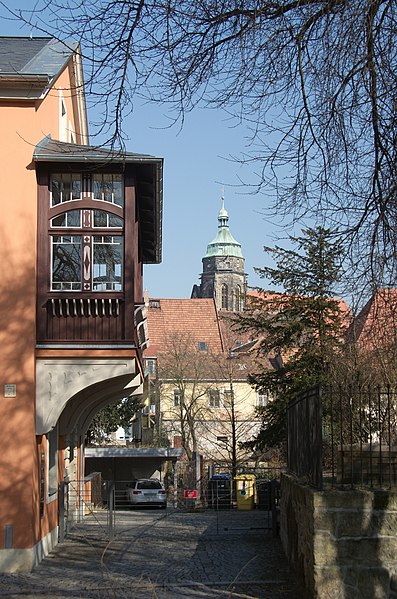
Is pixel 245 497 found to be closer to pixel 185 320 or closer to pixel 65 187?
pixel 65 187

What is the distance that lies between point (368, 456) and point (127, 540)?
10366mm

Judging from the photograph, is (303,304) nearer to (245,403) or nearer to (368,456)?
(368,456)

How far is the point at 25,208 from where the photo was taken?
56.5ft

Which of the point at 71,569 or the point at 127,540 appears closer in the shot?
the point at 71,569

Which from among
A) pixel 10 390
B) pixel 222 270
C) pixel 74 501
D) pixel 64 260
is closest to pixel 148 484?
pixel 74 501

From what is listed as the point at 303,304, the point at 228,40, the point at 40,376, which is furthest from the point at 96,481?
the point at 228,40

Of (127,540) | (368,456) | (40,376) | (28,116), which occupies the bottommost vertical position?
(127,540)

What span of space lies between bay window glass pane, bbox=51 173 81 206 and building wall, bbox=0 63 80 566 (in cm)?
36

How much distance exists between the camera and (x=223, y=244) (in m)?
176

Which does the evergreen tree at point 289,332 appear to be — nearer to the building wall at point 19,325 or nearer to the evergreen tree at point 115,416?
the evergreen tree at point 115,416

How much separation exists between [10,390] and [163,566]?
4.00m

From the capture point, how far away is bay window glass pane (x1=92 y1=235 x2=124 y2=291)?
17.3m

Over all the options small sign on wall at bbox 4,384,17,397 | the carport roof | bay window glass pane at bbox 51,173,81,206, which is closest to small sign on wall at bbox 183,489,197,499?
the carport roof

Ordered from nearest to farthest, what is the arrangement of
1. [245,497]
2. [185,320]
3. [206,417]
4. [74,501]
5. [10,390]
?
[10,390] → [74,501] → [245,497] → [206,417] → [185,320]
